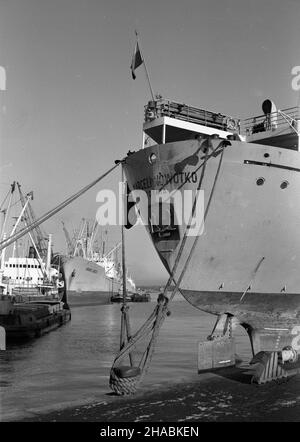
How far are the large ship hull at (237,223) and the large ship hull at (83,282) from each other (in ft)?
240

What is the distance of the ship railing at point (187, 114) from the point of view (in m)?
17.7

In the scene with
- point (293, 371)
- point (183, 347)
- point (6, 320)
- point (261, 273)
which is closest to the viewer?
point (293, 371)

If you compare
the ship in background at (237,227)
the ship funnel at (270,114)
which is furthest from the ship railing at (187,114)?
the ship funnel at (270,114)

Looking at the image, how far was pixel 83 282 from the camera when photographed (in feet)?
300

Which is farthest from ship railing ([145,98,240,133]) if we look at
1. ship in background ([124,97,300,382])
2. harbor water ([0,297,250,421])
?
harbor water ([0,297,250,421])

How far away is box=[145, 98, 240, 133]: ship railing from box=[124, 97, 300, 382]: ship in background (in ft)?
1.08

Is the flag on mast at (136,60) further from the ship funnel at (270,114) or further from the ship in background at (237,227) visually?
the ship funnel at (270,114)

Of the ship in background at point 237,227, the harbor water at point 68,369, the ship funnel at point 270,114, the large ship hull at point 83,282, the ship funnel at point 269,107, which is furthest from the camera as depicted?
the large ship hull at point 83,282

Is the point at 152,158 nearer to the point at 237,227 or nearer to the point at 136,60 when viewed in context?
the point at 237,227

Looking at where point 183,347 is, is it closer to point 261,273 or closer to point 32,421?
point 261,273
